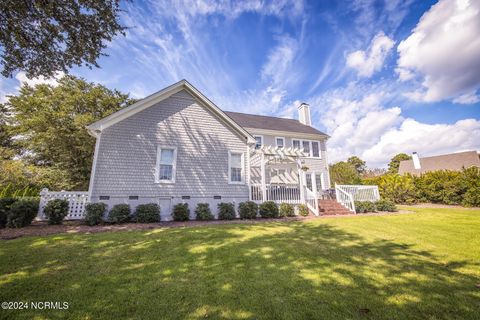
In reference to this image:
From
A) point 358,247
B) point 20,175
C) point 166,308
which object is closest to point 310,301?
point 166,308

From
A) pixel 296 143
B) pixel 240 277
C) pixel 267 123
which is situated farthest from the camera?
pixel 267 123

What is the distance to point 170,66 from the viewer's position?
11695 millimetres

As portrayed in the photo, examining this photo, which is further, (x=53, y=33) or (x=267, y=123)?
(x=267, y=123)

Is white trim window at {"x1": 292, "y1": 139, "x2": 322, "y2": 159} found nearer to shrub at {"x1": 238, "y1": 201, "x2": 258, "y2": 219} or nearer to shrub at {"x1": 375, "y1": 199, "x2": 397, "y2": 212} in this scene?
shrub at {"x1": 375, "y1": 199, "x2": 397, "y2": 212}

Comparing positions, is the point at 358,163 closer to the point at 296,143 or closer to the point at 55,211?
the point at 296,143

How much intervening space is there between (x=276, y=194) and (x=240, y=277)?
8.71 metres

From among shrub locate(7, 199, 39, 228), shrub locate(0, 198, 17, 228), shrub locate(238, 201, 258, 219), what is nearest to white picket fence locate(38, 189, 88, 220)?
shrub locate(7, 199, 39, 228)

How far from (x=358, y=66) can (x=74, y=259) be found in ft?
54.9

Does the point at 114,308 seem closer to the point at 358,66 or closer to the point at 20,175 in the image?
the point at 358,66

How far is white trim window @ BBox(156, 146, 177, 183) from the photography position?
10070 mm

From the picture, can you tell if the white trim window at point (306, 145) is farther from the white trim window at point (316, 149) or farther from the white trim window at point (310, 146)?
the white trim window at point (316, 149)

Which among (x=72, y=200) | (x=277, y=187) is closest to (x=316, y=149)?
(x=277, y=187)

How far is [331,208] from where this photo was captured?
12.6m

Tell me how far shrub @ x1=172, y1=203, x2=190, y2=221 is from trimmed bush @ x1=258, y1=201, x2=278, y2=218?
12.4 feet
